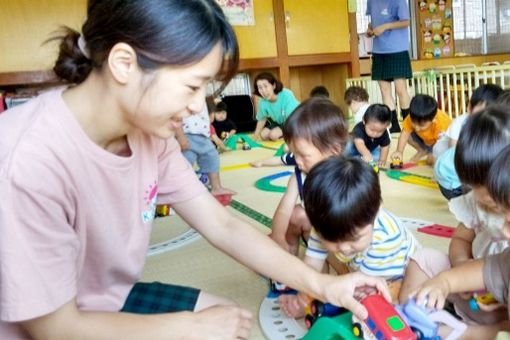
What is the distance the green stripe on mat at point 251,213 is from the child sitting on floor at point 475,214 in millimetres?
669

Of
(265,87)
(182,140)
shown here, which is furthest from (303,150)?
(265,87)

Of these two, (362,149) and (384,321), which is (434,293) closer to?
(384,321)

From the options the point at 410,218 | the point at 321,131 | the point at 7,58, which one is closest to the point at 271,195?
the point at 410,218

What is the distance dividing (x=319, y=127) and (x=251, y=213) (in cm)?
60

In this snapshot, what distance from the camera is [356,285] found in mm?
682

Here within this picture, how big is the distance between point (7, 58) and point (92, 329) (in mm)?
3491

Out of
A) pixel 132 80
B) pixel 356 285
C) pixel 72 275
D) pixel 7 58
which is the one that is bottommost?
pixel 356 285

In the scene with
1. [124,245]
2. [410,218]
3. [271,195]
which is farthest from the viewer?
[271,195]

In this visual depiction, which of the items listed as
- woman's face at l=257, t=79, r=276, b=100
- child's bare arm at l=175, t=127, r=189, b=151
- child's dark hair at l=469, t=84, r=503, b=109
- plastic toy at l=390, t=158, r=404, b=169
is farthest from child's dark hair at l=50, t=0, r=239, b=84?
woman's face at l=257, t=79, r=276, b=100

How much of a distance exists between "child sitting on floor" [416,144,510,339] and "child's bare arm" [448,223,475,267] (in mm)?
134

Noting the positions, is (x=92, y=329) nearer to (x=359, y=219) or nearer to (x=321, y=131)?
(x=359, y=219)

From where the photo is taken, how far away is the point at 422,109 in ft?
6.81

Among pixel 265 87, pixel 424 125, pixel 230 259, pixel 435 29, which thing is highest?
pixel 435 29

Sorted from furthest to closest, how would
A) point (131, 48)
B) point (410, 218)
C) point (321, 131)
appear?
point (410, 218) → point (321, 131) → point (131, 48)
